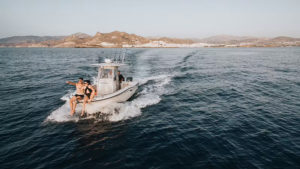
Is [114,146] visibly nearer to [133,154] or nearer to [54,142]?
[133,154]

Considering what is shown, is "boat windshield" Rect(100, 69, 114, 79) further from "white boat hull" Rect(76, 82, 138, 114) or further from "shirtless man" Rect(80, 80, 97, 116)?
"shirtless man" Rect(80, 80, 97, 116)

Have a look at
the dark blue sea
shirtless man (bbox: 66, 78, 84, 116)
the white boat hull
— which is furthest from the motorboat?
shirtless man (bbox: 66, 78, 84, 116)

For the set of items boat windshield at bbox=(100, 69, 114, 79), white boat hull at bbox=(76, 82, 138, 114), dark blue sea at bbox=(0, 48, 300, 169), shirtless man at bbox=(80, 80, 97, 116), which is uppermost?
boat windshield at bbox=(100, 69, 114, 79)

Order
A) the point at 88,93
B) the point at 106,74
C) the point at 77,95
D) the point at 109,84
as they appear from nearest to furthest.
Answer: the point at 77,95 < the point at 88,93 < the point at 109,84 < the point at 106,74

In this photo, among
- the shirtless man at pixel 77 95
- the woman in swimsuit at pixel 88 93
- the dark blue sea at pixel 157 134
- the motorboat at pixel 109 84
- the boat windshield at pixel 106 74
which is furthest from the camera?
the boat windshield at pixel 106 74

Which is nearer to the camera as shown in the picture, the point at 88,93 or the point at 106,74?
the point at 88,93

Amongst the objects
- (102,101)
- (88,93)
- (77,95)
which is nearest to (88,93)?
(88,93)

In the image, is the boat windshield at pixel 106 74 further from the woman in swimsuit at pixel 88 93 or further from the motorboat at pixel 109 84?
the woman in swimsuit at pixel 88 93

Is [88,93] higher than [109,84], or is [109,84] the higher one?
[109,84]

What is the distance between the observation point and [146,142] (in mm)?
8859

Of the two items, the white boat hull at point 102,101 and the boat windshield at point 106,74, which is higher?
the boat windshield at point 106,74

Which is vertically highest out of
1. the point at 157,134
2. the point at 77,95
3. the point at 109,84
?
the point at 109,84

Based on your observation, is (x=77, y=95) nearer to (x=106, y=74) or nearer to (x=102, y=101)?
(x=102, y=101)

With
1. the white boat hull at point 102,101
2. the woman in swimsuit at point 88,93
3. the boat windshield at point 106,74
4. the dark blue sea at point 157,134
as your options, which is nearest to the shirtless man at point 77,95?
the woman in swimsuit at point 88,93
